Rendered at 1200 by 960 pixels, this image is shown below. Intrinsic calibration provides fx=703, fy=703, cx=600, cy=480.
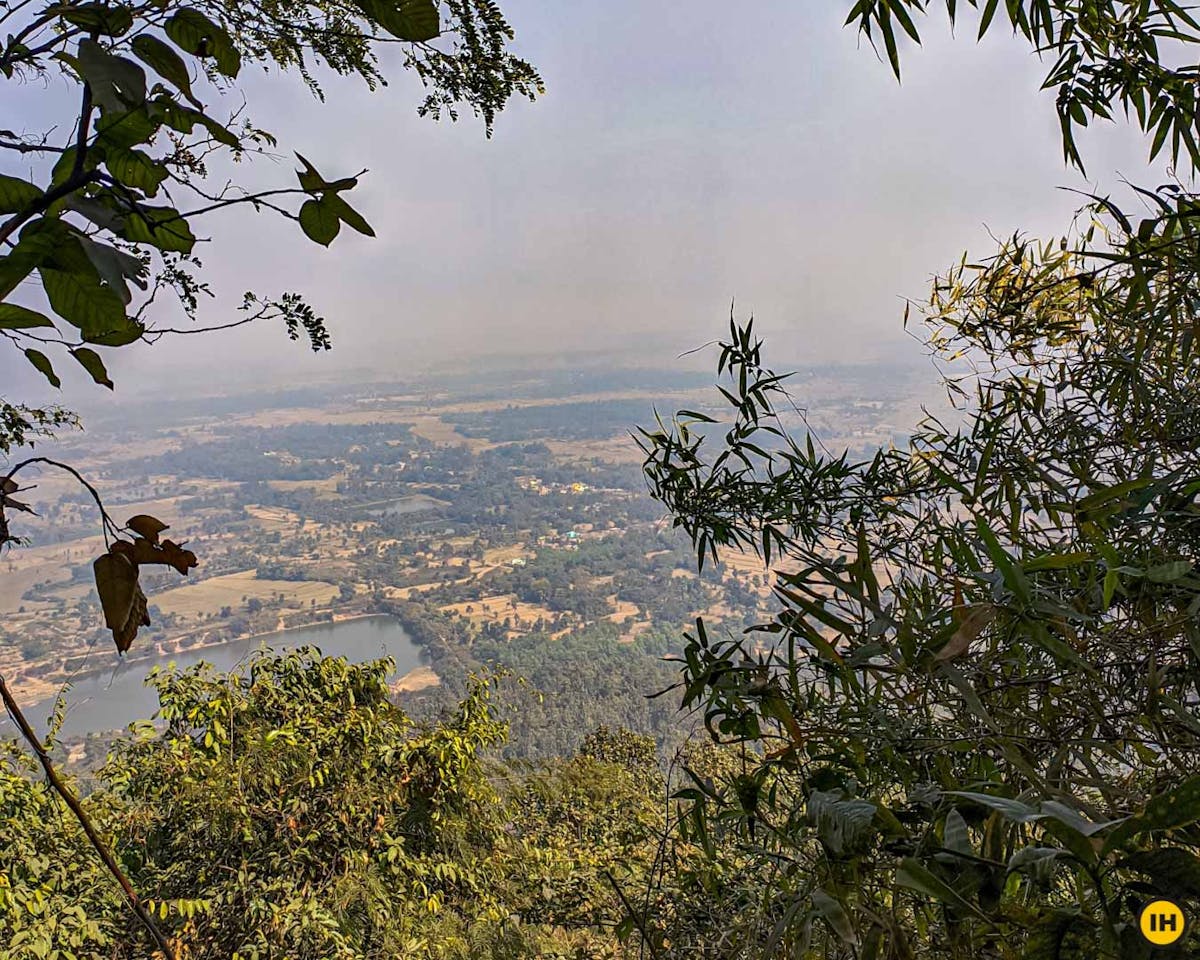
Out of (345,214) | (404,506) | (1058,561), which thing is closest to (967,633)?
(1058,561)

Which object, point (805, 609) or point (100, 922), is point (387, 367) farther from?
point (805, 609)

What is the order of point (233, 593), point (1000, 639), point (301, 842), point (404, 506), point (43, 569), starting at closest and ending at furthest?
point (1000, 639), point (301, 842), point (43, 569), point (233, 593), point (404, 506)

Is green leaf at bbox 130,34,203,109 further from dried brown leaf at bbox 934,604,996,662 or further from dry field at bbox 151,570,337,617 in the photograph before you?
dry field at bbox 151,570,337,617

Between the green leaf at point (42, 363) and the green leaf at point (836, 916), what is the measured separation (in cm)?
42

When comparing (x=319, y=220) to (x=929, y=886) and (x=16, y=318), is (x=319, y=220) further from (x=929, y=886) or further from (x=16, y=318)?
(x=929, y=886)

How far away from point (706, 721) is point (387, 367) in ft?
92.4

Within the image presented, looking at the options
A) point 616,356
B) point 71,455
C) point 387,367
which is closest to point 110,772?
point 616,356

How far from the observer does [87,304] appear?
23cm

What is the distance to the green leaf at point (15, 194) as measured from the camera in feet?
0.77

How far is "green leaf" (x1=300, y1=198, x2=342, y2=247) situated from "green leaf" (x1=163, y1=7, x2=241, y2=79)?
8cm

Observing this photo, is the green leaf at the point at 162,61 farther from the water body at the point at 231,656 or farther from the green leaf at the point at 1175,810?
the water body at the point at 231,656

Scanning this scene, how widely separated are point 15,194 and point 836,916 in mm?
412

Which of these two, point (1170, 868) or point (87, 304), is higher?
point (87, 304)

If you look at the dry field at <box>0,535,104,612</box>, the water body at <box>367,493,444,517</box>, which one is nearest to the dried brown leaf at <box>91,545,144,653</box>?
the dry field at <box>0,535,104,612</box>
